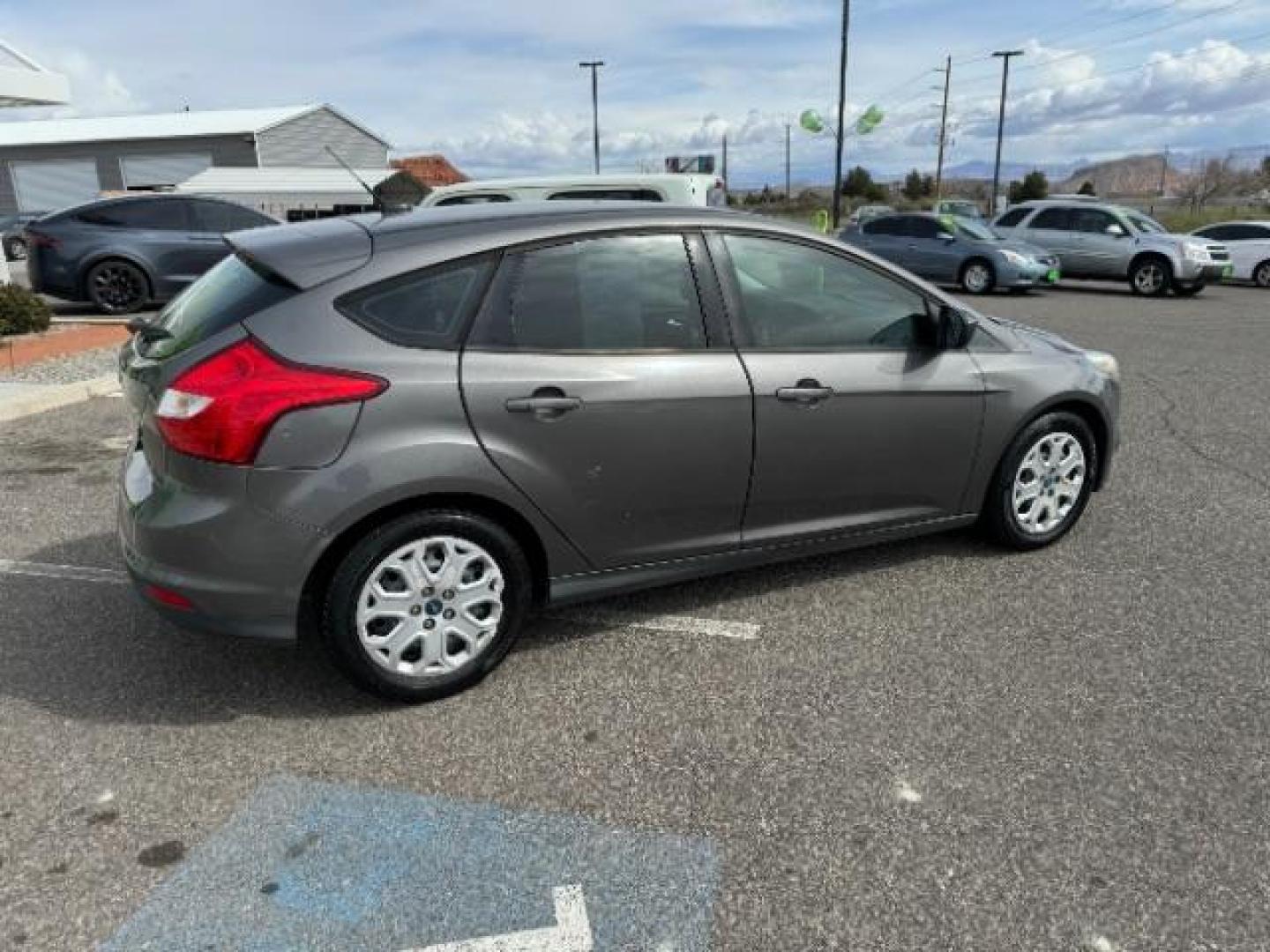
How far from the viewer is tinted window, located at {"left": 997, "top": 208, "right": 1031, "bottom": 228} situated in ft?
64.1

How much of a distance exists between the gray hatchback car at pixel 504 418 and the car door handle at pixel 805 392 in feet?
0.04

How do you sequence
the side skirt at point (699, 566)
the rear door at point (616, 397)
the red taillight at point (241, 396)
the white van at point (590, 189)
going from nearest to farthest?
the red taillight at point (241, 396), the rear door at point (616, 397), the side skirt at point (699, 566), the white van at point (590, 189)

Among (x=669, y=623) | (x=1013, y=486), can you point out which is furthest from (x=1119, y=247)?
(x=669, y=623)

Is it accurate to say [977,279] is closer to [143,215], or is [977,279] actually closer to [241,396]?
[143,215]

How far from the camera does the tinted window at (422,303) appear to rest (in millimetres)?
2992

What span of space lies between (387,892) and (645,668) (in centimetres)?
132

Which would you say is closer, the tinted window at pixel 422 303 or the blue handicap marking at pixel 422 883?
the blue handicap marking at pixel 422 883

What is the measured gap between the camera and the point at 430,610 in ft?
10.2

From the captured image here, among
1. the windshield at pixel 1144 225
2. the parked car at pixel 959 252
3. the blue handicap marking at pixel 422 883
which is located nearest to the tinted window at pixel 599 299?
the blue handicap marking at pixel 422 883

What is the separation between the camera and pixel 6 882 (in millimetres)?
2371

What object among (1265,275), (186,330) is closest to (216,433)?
(186,330)

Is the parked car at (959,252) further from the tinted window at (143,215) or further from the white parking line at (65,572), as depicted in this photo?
the white parking line at (65,572)

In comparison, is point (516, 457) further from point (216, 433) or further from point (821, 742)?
point (821, 742)

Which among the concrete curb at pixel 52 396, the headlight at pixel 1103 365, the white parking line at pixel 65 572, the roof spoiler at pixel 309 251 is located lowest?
the white parking line at pixel 65 572
